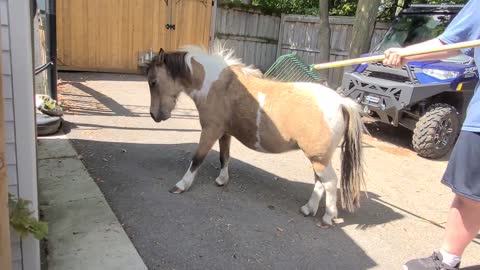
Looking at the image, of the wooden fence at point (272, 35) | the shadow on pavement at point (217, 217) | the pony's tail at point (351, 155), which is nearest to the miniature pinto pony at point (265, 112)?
the pony's tail at point (351, 155)

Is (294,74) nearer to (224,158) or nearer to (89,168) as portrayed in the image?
(224,158)

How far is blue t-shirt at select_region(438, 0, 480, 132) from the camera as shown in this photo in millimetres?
2414

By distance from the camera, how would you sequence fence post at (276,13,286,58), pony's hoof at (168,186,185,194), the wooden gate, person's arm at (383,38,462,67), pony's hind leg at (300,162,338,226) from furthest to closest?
1. fence post at (276,13,286,58)
2. the wooden gate
3. pony's hoof at (168,186,185,194)
4. pony's hind leg at (300,162,338,226)
5. person's arm at (383,38,462,67)

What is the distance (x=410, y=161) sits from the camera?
5793 mm

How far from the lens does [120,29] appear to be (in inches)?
390

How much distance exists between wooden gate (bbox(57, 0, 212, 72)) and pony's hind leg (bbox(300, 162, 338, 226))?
702 centimetres

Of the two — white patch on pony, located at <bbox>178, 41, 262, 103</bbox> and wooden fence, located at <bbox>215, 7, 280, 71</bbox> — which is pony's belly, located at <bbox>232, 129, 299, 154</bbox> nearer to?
white patch on pony, located at <bbox>178, 41, 262, 103</bbox>

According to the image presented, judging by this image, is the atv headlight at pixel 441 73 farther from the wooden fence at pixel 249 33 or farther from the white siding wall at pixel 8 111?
the wooden fence at pixel 249 33

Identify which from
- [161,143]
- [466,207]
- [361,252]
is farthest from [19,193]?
[161,143]

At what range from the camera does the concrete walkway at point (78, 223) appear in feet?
8.27

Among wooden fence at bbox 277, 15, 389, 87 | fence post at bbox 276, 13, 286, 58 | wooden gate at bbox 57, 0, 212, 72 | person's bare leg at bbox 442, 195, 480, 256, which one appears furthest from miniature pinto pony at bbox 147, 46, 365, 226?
fence post at bbox 276, 13, 286, 58

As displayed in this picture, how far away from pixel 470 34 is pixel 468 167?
868 millimetres

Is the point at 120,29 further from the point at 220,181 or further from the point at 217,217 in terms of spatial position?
the point at 217,217

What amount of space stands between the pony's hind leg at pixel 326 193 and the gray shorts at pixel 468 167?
107cm
